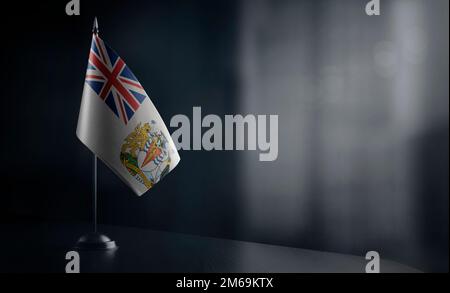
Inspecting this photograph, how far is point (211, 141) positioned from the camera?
11.5 feet

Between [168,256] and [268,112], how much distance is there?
1043mm

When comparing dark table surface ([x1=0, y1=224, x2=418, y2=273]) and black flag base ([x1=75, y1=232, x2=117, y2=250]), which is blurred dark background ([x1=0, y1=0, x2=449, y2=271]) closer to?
dark table surface ([x1=0, y1=224, x2=418, y2=273])

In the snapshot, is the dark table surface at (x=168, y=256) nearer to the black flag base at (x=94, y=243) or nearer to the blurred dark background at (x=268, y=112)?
the black flag base at (x=94, y=243)

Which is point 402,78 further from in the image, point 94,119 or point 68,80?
point 68,80

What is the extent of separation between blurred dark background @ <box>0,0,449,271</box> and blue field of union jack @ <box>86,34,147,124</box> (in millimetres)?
787

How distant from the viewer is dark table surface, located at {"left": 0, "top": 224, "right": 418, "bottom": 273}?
8.18 feet

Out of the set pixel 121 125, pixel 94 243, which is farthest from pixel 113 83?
pixel 94 243

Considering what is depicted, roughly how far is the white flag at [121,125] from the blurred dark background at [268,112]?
724 millimetres

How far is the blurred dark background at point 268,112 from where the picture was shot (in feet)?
8.34

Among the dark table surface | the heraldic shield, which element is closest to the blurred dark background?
the dark table surface

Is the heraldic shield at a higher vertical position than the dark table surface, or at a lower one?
higher

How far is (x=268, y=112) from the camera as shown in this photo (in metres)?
3.22

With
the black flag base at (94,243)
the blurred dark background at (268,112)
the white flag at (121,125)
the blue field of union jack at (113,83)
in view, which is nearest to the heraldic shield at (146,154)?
the white flag at (121,125)

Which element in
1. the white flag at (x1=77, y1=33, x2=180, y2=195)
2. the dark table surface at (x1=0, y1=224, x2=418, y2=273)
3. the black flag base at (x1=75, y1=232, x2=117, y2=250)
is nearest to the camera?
the dark table surface at (x1=0, y1=224, x2=418, y2=273)
